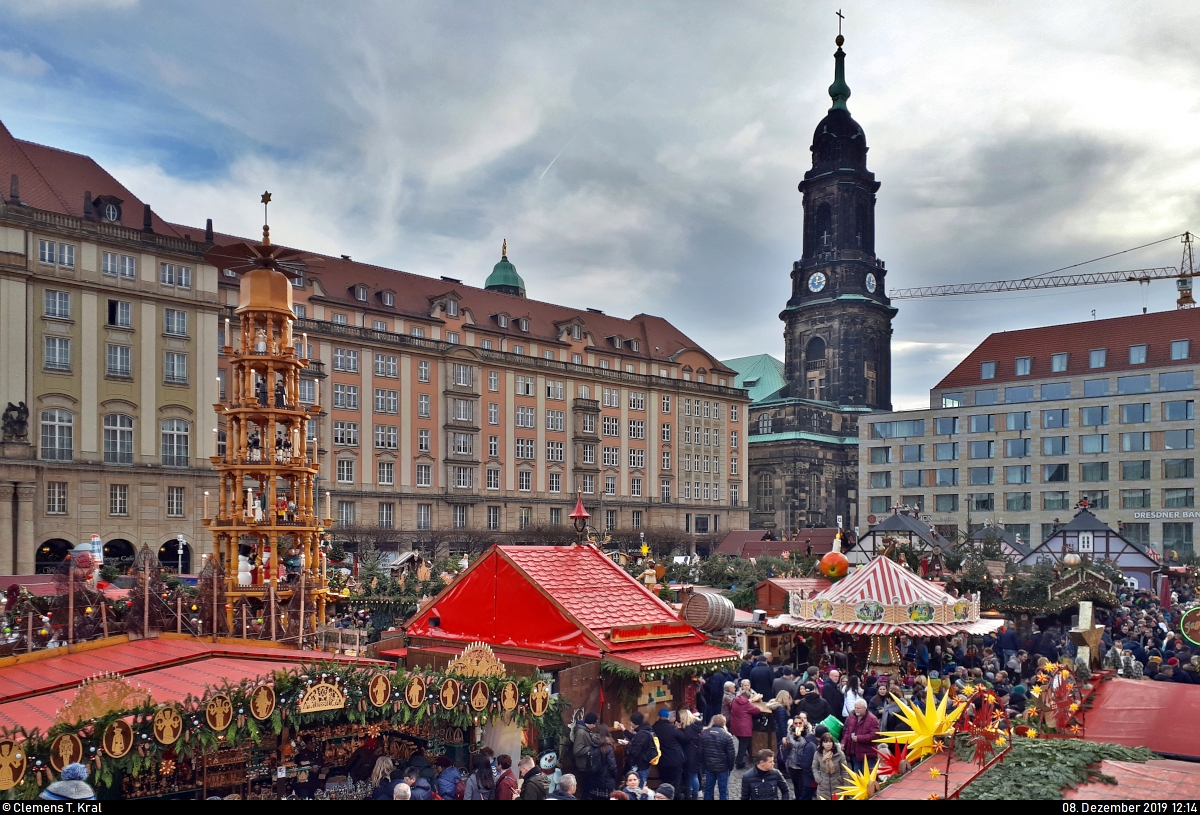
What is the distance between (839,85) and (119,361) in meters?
78.7

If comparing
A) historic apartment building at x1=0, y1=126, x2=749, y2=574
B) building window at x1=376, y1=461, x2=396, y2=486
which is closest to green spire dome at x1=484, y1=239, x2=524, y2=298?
historic apartment building at x1=0, y1=126, x2=749, y2=574

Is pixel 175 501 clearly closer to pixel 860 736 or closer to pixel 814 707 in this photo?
pixel 814 707

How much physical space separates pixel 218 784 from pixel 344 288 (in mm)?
58916

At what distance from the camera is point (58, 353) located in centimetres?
5059

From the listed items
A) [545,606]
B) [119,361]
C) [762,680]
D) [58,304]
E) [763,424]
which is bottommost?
[762,680]

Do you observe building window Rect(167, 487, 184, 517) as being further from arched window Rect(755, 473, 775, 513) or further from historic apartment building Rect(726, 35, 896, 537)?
arched window Rect(755, 473, 775, 513)

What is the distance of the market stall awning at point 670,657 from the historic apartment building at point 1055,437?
5930 centimetres

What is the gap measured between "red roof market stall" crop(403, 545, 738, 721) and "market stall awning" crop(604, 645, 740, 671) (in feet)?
0.07

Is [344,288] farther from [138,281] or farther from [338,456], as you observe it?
[138,281]

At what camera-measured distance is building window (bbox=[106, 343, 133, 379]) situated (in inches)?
2062

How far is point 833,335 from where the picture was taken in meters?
101

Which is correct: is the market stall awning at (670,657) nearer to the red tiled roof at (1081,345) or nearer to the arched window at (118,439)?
the arched window at (118,439)

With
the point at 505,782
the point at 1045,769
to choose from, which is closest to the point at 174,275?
the point at 505,782

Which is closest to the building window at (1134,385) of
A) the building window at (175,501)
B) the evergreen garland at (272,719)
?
the building window at (175,501)
